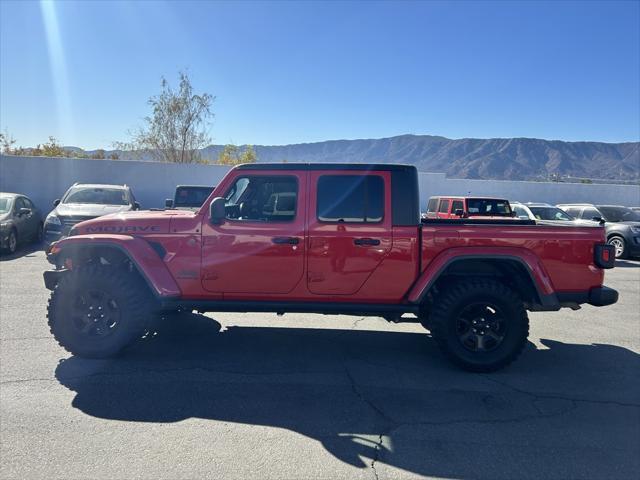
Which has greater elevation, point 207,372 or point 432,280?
point 432,280

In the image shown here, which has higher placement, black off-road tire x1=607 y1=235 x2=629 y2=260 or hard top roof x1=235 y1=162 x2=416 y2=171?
hard top roof x1=235 y1=162 x2=416 y2=171

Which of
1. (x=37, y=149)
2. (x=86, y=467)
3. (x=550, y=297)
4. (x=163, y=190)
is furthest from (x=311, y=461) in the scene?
(x=37, y=149)

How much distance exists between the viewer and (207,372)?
4.26 m

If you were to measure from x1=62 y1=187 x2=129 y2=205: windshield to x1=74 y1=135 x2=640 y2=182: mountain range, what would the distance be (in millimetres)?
81050

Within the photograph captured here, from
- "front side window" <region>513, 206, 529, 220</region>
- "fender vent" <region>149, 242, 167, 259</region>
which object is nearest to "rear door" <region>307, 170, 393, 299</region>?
"fender vent" <region>149, 242, 167, 259</region>

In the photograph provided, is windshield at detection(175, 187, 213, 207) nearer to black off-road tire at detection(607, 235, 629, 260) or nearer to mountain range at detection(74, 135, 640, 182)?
black off-road tire at detection(607, 235, 629, 260)

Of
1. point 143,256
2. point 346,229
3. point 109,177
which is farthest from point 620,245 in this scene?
point 109,177

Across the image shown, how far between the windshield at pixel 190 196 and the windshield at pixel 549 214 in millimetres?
10192

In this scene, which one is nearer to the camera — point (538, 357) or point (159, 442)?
point (159, 442)

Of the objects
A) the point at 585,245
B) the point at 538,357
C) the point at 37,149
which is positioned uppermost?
the point at 37,149

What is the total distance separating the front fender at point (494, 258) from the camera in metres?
4.27

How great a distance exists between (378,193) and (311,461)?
2.58 m

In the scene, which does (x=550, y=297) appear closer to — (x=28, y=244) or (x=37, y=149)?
(x=28, y=244)

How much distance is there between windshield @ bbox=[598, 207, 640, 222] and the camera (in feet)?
47.2
